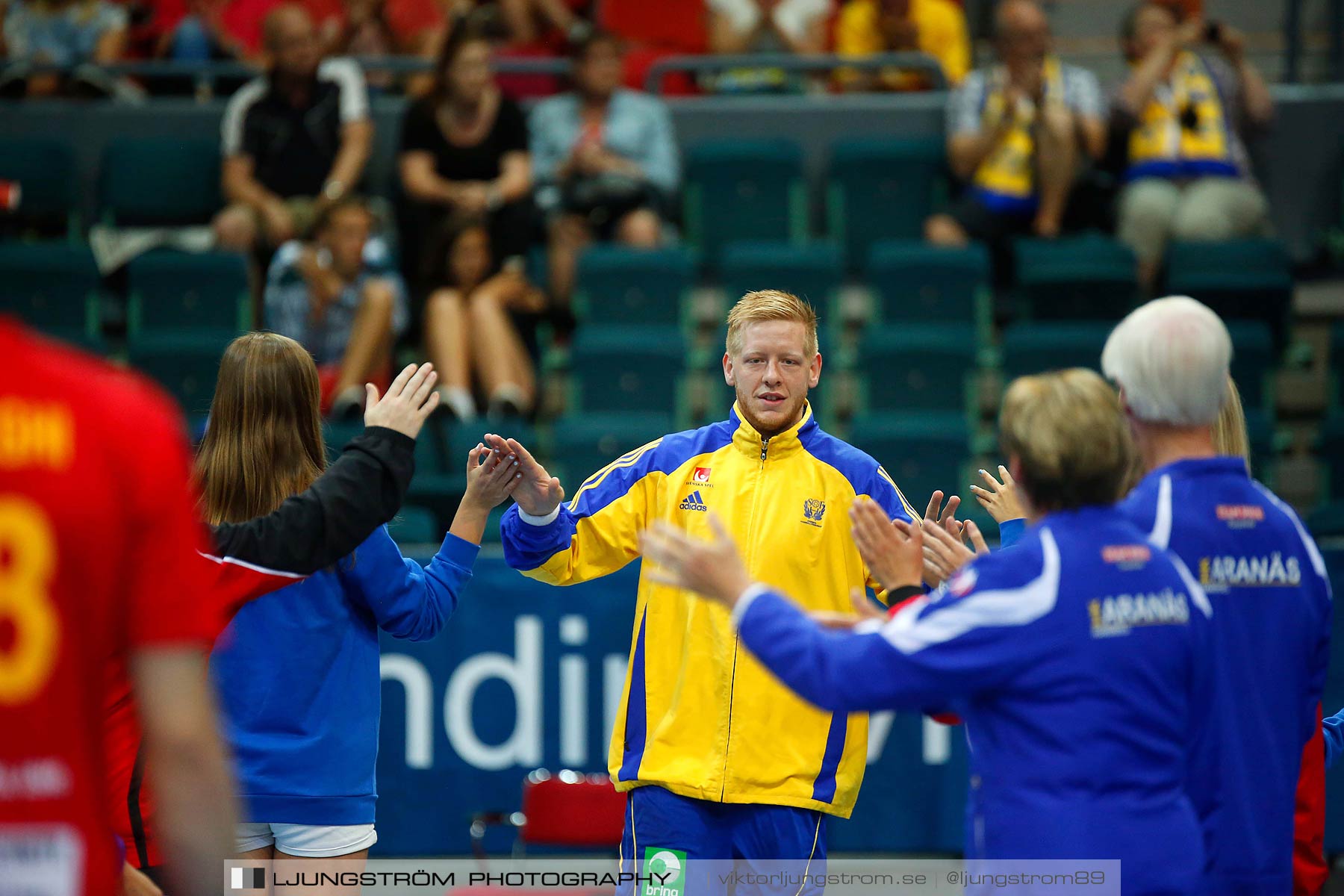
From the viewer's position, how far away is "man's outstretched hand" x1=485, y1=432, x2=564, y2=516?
3.82 metres

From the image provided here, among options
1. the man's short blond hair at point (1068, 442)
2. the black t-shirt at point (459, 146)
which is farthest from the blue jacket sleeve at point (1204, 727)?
the black t-shirt at point (459, 146)

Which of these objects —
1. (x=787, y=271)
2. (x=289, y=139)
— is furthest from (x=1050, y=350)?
(x=289, y=139)

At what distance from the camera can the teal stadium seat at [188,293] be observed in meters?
9.16

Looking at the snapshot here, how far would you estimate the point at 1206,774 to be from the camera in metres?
2.87

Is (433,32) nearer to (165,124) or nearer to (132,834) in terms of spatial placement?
(165,124)

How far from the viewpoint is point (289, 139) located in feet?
31.0

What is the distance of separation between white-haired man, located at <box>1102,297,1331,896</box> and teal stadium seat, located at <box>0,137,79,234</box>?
28.6 ft

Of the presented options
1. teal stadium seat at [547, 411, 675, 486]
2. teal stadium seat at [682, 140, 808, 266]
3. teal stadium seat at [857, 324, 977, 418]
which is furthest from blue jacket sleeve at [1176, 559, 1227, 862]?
teal stadium seat at [682, 140, 808, 266]

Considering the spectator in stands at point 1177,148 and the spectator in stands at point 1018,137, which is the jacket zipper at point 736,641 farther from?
the spectator in stands at point 1177,148

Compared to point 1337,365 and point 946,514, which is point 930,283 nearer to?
Result: point 1337,365

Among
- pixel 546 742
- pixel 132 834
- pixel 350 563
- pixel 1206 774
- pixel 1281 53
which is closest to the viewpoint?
pixel 1206 774

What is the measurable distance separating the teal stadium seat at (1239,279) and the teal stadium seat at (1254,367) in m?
0.30

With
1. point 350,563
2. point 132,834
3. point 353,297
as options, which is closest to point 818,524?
point 350,563

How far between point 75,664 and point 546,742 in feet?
15.3
